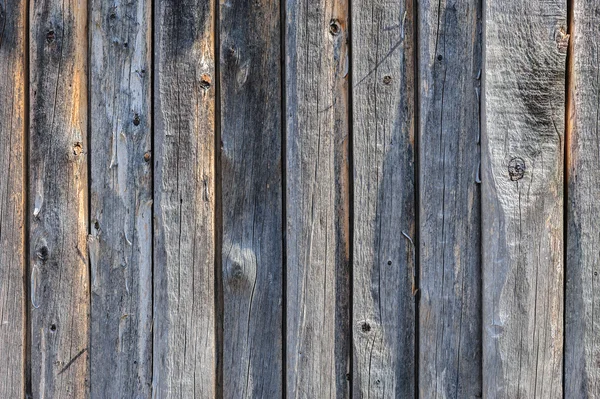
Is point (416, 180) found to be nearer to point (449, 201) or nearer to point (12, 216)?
point (449, 201)

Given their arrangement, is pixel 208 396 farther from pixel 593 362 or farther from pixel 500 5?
pixel 500 5

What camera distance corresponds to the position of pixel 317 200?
6.37 feet

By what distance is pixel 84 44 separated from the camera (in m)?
2.09

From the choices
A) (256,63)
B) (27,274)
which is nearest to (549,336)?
(256,63)

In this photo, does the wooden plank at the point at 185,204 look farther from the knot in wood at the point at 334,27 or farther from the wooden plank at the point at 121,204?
the knot in wood at the point at 334,27

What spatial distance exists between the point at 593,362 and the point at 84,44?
2.01 meters

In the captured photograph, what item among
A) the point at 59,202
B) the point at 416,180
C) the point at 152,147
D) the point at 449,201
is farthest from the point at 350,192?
the point at 59,202

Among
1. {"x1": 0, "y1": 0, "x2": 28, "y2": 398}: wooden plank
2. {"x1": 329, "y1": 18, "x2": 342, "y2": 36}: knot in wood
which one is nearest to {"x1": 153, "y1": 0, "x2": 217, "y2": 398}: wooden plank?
{"x1": 329, "y1": 18, "x2": 342, "y2": 36}: knot in wood

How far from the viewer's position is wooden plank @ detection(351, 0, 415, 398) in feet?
6.34

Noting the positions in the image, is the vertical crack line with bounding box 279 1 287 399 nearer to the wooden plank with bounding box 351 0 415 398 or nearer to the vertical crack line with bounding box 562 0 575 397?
the wooden plank with bounding box 351 0 415 398

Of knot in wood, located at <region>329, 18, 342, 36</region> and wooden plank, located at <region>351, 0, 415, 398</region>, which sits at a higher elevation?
knot in wood, located at <region>329, 18, 342, 36</region>

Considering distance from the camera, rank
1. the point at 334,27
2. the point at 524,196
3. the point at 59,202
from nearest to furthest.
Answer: the point at 524,196 < the point at 334,27 < the point at 59,202

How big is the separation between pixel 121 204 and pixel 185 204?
25 centimetres

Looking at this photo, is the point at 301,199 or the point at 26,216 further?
the point at 26,216
